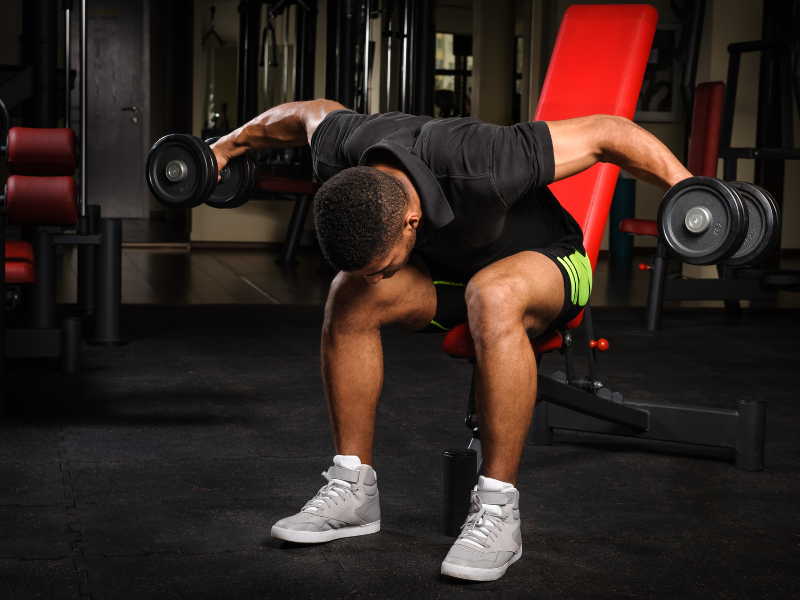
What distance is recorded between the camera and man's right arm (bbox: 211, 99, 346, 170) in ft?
5.20

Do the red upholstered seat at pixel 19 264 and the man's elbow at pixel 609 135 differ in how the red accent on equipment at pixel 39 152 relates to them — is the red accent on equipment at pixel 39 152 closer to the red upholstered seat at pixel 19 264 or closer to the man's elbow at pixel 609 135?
the red upholstered seat at pixel 19 264

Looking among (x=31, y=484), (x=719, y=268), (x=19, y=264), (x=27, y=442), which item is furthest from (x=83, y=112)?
(x=719, y=268)

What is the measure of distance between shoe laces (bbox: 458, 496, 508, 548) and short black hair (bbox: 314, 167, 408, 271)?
16.4 inches

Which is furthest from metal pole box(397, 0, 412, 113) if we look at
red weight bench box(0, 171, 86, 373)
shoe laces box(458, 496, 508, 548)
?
shoe laces box(458, 496, 508, 548)

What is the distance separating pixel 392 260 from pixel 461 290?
306 millimetres

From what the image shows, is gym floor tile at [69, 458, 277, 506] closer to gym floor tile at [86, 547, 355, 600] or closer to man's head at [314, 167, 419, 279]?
gym floor tile at [86, 547, 355, 600]

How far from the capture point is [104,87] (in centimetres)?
810

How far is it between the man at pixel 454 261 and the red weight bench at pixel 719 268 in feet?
7.91

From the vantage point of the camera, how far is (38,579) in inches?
52.3

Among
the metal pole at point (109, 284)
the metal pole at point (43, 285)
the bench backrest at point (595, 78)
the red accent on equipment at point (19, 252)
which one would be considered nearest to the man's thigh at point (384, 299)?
the bench backrest at point (595, 78)

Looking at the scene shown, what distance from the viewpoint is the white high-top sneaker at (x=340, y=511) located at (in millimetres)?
1484

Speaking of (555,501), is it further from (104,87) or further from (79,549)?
(104,87)

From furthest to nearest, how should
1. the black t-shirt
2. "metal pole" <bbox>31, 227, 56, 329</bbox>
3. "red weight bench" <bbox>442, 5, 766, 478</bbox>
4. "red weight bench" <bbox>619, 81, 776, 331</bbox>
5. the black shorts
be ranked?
"red weight bench" <bbox>619, 81, 776, 331</bbox> → "metal pole" <bbox>31, 227, 56, 329</bbox> → "red weight bench" <bbox>442, 5, 766, 478</bbox> → the black shorts → the black t-shirt

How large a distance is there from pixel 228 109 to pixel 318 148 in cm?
545
